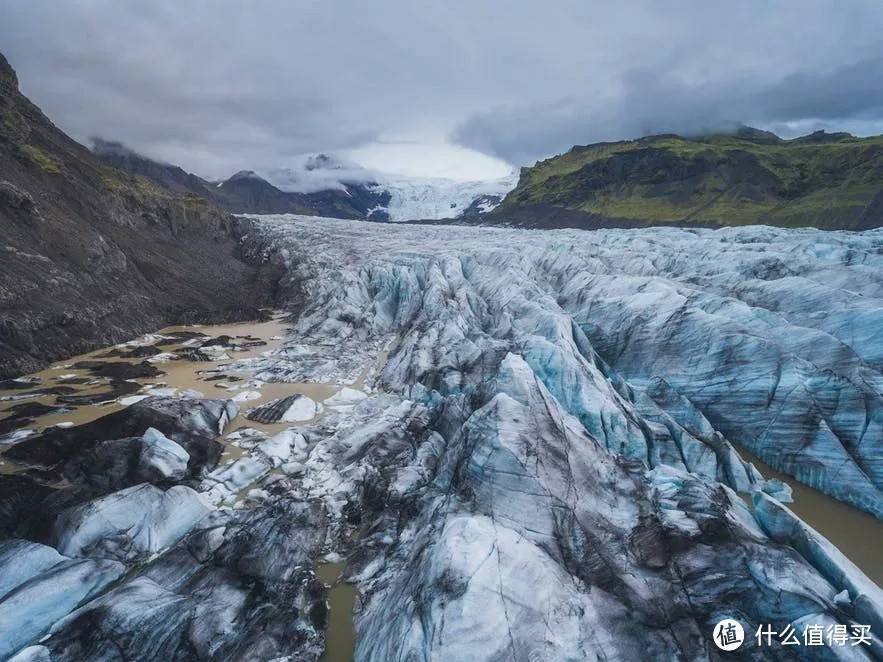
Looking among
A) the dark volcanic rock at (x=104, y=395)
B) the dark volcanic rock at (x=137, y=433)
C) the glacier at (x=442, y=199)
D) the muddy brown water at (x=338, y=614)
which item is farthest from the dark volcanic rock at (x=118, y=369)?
the glacier at (x=442, y=199)

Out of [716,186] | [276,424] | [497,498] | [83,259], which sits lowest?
[276,424]

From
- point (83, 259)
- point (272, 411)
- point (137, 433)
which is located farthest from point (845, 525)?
point (83, 259)

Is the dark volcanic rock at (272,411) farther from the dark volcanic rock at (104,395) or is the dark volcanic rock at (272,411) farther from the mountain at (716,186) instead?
the mountain at (716,186)

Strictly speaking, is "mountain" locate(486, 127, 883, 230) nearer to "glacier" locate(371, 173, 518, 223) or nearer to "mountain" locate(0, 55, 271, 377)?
"glacier" locate(371, 173, 518, 223)

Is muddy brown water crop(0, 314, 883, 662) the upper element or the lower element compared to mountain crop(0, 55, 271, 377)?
lower

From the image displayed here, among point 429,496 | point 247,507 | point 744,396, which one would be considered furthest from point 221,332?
point 744,396

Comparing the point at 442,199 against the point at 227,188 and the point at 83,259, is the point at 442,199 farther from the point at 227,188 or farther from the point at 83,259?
the point at 83,259

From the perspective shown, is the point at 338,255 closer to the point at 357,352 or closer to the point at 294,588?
the point at 357,352

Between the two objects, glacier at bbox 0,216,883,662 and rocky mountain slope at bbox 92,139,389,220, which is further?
rocky mountain slope at bbox 92,139,389,220

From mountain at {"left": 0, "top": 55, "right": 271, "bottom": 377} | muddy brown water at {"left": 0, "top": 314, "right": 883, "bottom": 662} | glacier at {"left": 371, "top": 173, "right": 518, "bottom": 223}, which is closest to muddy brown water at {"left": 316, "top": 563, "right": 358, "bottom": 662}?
muddy brown water at {"left": 0, "top": 314, "right": 883, "bottom": 662}
